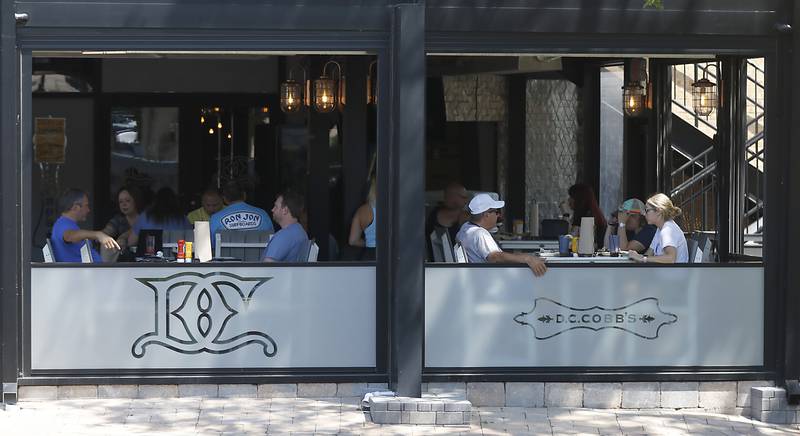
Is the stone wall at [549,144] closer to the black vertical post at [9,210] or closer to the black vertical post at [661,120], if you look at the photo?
the black vertical post at [661,120]

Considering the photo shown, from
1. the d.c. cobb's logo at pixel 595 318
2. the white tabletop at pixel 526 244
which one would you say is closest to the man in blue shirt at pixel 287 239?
the d.c. cobb's logo at pixel 595 318

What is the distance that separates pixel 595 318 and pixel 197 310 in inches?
104

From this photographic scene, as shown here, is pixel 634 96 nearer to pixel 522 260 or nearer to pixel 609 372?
pixel 522 260

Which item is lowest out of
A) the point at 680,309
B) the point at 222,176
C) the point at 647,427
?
the point at 647,427

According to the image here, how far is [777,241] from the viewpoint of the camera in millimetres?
9242

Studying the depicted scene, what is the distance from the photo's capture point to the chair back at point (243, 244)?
10.7 m

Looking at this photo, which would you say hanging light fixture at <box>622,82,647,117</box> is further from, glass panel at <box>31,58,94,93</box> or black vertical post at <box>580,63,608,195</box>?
glass panel at <box>31,58,94,93</box>

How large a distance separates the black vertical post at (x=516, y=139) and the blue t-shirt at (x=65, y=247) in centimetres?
724

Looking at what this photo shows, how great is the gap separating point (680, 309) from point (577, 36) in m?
1.96

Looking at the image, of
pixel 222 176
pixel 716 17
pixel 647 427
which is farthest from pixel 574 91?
pixel 647 427

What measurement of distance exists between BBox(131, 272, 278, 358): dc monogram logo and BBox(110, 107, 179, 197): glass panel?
23.4ft

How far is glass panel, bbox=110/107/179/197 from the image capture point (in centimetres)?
1603

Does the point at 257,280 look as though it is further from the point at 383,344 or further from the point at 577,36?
the point at 577,36

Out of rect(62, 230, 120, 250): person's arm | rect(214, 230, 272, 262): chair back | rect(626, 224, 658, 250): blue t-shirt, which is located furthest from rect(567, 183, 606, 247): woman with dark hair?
rect(62, 230, 120, 250): person's arm
